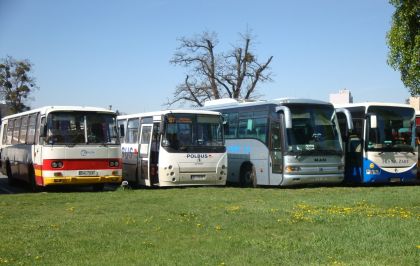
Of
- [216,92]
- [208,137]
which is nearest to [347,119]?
[208,137]

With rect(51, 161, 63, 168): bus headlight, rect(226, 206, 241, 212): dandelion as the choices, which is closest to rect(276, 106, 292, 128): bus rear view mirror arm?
rect(226, 206, 241, 212): dandelion

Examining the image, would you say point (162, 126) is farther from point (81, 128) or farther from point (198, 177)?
point (81, 128)

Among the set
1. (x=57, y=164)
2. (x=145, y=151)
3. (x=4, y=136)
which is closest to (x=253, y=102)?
(x=145, y=151)

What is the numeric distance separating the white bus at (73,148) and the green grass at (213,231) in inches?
109

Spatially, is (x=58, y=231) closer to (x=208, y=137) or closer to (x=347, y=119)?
(x=208, y=137)

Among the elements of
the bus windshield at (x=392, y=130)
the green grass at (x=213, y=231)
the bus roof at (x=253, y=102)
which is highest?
the bus roof at (x=253, y=102)

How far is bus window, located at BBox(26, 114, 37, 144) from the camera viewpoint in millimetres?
19781

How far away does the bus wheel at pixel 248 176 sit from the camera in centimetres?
2103

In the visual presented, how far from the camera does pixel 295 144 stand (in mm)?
19188

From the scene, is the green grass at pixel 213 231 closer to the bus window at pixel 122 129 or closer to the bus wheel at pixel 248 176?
the bus wheel at pixel 248 176

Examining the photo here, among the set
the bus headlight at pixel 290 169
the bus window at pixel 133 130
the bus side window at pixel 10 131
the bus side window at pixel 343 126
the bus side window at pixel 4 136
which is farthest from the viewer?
the bus side window at pixel 4 136

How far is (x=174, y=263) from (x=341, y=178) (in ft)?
43.8

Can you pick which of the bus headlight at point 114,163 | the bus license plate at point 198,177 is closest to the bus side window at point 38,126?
the bus headlight at point 114,163

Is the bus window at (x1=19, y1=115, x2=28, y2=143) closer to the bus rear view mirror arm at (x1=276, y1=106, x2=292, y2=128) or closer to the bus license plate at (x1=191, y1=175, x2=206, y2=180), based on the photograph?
the bus license plate at (x1=191, y1=175, x2=206, y2=180)
